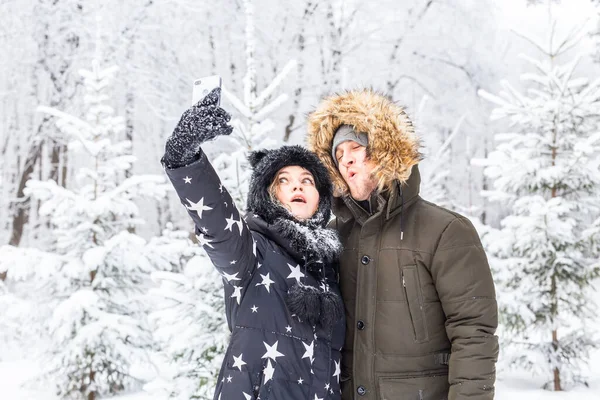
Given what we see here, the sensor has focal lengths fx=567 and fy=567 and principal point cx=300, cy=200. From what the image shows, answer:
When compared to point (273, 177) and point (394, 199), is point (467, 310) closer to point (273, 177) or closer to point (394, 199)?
point (394, 199)

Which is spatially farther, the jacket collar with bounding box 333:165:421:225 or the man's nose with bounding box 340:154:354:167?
the man's nose with bounding box 340:154:354:167

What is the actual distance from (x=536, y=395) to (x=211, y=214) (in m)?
6.82

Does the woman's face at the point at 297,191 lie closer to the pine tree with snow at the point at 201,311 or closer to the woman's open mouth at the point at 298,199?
the woman's open mouth at the point at 298,199

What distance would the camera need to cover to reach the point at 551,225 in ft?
25.0

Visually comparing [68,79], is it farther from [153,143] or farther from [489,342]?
[489,342]

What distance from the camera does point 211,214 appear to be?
201 centimetres

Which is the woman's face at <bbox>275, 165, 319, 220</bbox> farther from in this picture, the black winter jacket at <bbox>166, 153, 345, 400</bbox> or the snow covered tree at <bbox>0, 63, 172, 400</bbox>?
the snow covered tree at <bbox>0, 63, 172, 400</bbox>

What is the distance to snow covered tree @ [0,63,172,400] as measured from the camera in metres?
7.16

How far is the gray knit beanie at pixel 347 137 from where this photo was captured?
2713 mm

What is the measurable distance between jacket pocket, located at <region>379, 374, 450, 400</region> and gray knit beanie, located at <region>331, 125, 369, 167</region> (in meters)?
1.07

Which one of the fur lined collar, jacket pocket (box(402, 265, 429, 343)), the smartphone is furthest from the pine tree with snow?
the smartphone

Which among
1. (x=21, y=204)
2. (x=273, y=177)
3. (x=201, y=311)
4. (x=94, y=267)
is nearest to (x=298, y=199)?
(x=273, y=177)

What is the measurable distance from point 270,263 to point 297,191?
391mm

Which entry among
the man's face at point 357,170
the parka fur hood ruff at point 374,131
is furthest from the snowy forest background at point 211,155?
the man's face at point 357,170
